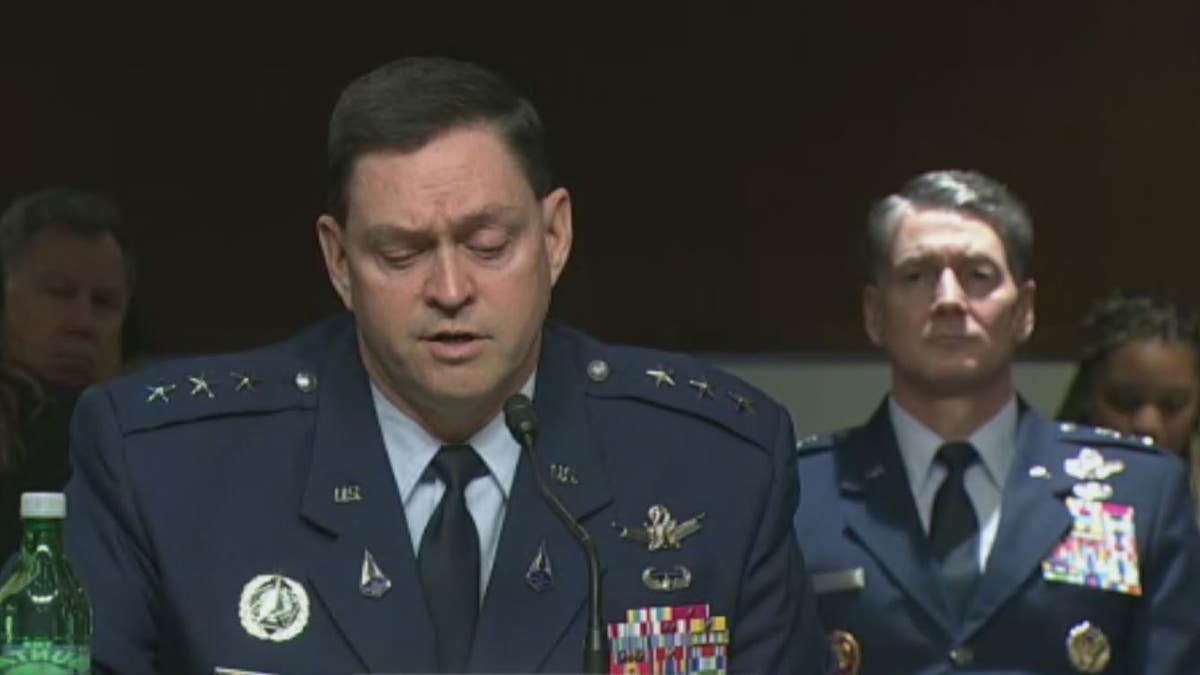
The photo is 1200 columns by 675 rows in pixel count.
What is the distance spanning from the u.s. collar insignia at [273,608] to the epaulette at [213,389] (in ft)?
0.75

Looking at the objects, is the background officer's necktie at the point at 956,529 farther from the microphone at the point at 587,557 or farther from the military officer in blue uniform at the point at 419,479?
the microphone at the point at 587,557

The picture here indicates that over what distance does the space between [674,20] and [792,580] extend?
2296 millimetres

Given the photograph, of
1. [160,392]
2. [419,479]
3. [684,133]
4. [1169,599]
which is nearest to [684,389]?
[419,479]

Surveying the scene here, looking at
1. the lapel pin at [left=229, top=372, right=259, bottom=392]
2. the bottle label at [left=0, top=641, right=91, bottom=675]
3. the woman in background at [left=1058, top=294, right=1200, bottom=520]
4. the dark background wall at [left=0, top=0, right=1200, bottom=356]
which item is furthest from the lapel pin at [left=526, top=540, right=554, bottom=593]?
the dark background wall at [left=0, top=0, right=1200, bottom=356]

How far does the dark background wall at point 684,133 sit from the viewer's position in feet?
17.3

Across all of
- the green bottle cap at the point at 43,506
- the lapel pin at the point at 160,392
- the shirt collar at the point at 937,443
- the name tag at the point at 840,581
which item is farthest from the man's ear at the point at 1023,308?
the green bottle cap at the point at 43,506

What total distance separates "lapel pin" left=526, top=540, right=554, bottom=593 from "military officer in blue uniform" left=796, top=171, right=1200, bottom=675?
133cm

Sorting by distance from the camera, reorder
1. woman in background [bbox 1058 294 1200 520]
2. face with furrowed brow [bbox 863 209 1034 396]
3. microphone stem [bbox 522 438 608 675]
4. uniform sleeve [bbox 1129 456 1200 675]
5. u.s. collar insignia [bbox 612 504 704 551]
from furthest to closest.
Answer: woman in background [bbox 1058 294 1200 520]
face with furrowed brow [bbox 863 209 1034 396]
uniform sleeve [bbox 1129 456 1200 675]
u.s. collar insignia [bbox 612 504 704 551]
microphone stem [bbox 522 438 608 675]

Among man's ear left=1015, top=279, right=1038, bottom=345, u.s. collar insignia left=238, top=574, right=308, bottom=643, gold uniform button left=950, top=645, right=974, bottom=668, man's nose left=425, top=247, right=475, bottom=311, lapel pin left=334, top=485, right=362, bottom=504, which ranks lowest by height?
gold uniform button left=950, top=645, right=974, bottom=668

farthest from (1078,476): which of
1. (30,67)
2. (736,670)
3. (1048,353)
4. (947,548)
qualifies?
(30,67)

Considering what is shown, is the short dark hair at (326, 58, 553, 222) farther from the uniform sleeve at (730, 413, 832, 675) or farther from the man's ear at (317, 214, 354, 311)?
the uniform sleeve at (730, 413, 832, 675)

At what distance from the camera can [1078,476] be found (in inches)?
176

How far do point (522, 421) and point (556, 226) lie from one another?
1.39 ft

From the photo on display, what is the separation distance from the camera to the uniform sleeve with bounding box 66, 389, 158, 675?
3.01 metres
